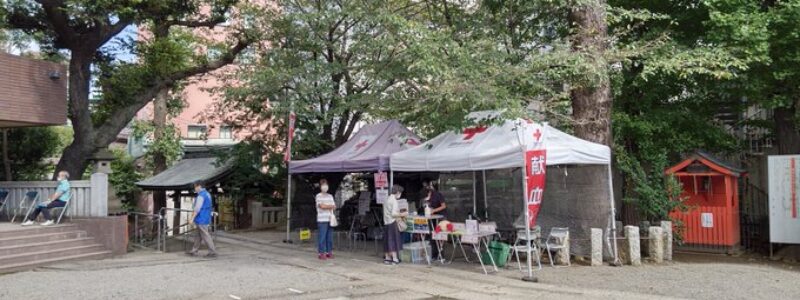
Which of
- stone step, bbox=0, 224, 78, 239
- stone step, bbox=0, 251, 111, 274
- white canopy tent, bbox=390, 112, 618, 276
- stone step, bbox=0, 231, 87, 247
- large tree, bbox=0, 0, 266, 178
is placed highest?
large tree, bbox=0, 0, 266, 178

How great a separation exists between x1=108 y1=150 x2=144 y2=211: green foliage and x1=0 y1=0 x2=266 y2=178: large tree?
23.4 feet

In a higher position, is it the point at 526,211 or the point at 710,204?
the point at 526,211

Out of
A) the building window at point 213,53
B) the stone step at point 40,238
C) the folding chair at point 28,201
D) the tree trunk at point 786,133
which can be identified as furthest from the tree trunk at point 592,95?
the building window at point 213,53

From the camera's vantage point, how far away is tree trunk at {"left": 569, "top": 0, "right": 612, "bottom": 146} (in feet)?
40.5

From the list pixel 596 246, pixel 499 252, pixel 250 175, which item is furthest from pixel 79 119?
pixel 596 246

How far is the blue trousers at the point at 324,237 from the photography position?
39.6 ft

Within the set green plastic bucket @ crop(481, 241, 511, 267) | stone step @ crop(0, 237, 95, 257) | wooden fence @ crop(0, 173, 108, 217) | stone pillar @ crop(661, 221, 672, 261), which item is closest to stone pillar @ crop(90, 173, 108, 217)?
wooden fence @ crop(0, 173, 108, 217)

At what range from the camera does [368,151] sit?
1352cm

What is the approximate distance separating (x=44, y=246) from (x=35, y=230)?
563 millimetres

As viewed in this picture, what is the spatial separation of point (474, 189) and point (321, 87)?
207 inches

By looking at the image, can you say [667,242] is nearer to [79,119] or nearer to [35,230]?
[35,230]

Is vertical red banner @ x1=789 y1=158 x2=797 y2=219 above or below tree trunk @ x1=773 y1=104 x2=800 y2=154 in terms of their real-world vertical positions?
below

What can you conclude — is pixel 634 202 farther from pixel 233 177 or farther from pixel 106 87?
pixel 106 87

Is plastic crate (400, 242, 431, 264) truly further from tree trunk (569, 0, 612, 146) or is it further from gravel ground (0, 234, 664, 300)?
tree trunk (569, 0, 612, 146)
